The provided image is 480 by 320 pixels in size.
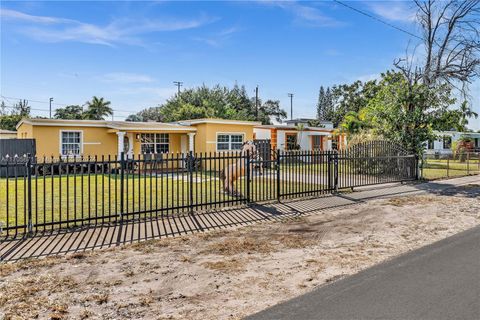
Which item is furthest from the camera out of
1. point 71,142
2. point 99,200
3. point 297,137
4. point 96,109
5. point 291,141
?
point 96,109

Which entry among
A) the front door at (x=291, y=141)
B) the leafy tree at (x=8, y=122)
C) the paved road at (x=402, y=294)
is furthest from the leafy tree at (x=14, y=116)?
the paved road at (x=402, y=294)

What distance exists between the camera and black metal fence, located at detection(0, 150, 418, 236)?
7.65m

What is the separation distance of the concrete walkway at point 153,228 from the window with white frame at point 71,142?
15047 mm

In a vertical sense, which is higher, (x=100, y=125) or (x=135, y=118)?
(x=135, y=118)

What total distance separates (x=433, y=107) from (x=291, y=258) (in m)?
14.9

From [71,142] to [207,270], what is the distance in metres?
18.7

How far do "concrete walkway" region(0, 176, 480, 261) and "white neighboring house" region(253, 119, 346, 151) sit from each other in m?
A: 22.1

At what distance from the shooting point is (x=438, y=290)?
4.56 meters

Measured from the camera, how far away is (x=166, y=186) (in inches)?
470

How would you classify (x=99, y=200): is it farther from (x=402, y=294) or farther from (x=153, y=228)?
(x=402, y=294)

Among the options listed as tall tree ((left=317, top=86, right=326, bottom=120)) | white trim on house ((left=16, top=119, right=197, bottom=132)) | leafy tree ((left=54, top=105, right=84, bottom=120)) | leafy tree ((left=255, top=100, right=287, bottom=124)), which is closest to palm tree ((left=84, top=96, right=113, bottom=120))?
leafy tree ((left=54, top=105, right=84, bottom=120))

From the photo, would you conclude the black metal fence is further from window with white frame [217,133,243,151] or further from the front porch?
window with white frame [217,133,243,151]

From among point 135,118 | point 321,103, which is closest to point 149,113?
point 135,118

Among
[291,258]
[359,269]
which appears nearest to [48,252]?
[291,258]
